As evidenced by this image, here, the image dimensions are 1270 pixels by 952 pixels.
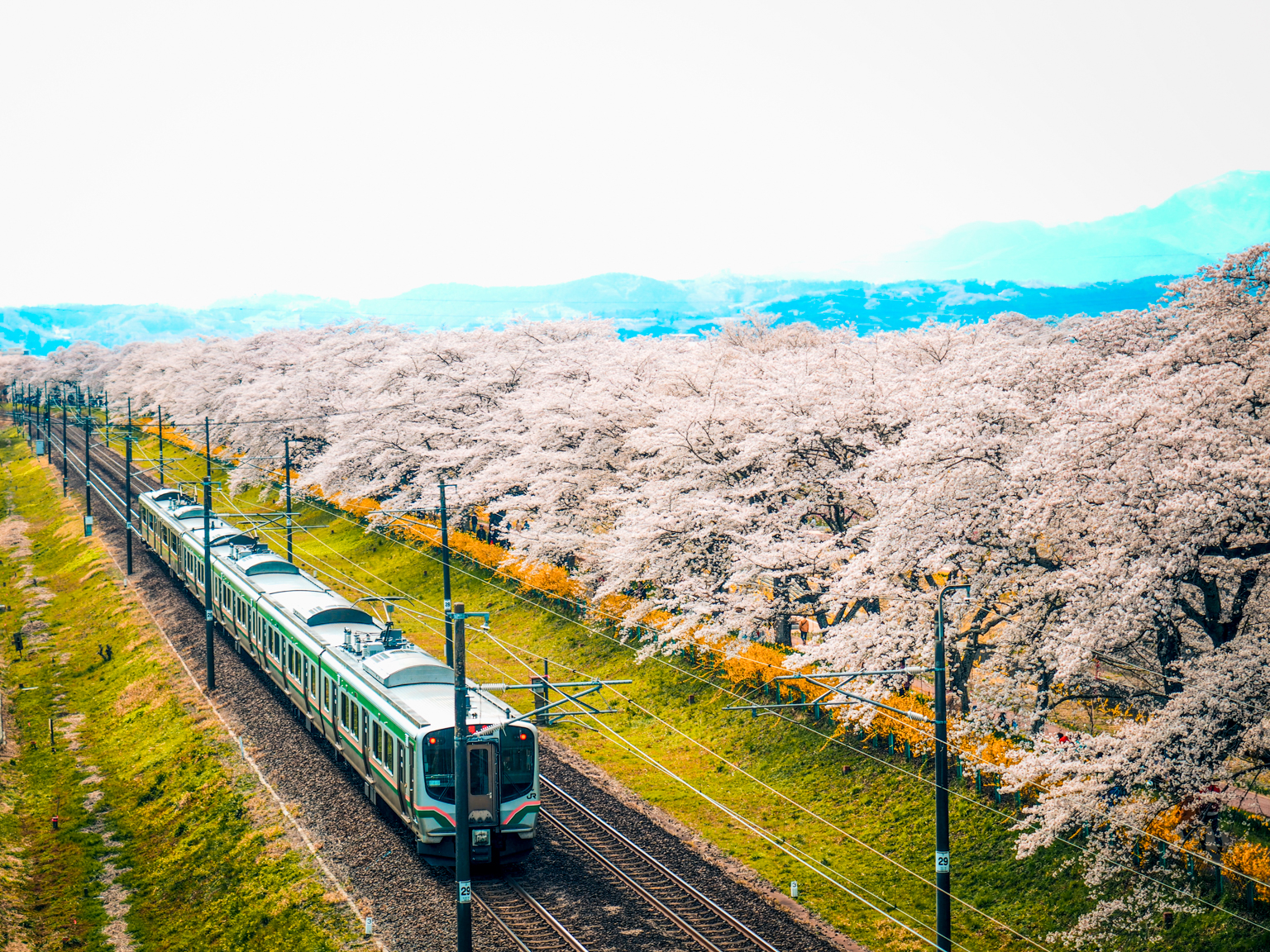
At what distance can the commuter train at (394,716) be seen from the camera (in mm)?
16391

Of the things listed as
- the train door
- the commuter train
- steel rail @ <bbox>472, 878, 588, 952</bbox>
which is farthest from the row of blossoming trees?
the train door

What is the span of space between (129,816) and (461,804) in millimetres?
12830

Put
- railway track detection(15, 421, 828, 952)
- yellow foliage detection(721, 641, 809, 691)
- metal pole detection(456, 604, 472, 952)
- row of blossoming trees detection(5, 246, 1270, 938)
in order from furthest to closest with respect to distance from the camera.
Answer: yellow foliage detection(721, 641, 809, 691) → railway track detection(15, 421, 828, 952) → row of blossoming trees detection(5, 246, 1270, 938) → metal pole detection(456, 604, 472, 952)

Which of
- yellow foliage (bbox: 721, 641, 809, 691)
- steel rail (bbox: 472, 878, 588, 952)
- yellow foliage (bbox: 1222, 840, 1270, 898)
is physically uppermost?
yellow foliage (bbox: 1222, 840, 1270, 898)

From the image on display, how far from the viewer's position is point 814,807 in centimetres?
2075

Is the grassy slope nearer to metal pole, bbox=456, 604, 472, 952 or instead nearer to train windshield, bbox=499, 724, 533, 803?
train windshield, bbox=499, 724, 533, 803

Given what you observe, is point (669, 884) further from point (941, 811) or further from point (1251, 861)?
point (1251, 861)

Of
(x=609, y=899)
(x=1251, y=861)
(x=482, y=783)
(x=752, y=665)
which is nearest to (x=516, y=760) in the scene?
(x=482, y=783)

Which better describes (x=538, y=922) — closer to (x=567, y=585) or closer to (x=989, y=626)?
(x=989, y=626)

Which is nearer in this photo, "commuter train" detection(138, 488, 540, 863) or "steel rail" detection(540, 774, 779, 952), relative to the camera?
"steel rail" detection(540, 774, 779, 952)

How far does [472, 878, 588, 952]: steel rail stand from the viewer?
14.9m

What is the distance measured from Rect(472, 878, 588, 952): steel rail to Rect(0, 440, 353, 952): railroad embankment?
2273mm

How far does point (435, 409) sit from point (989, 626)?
2852cm

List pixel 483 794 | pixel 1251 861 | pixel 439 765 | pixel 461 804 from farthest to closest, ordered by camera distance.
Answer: pixel 483 794 → pixel 439 765 → pixel 1251 861 → pixel 461 804
